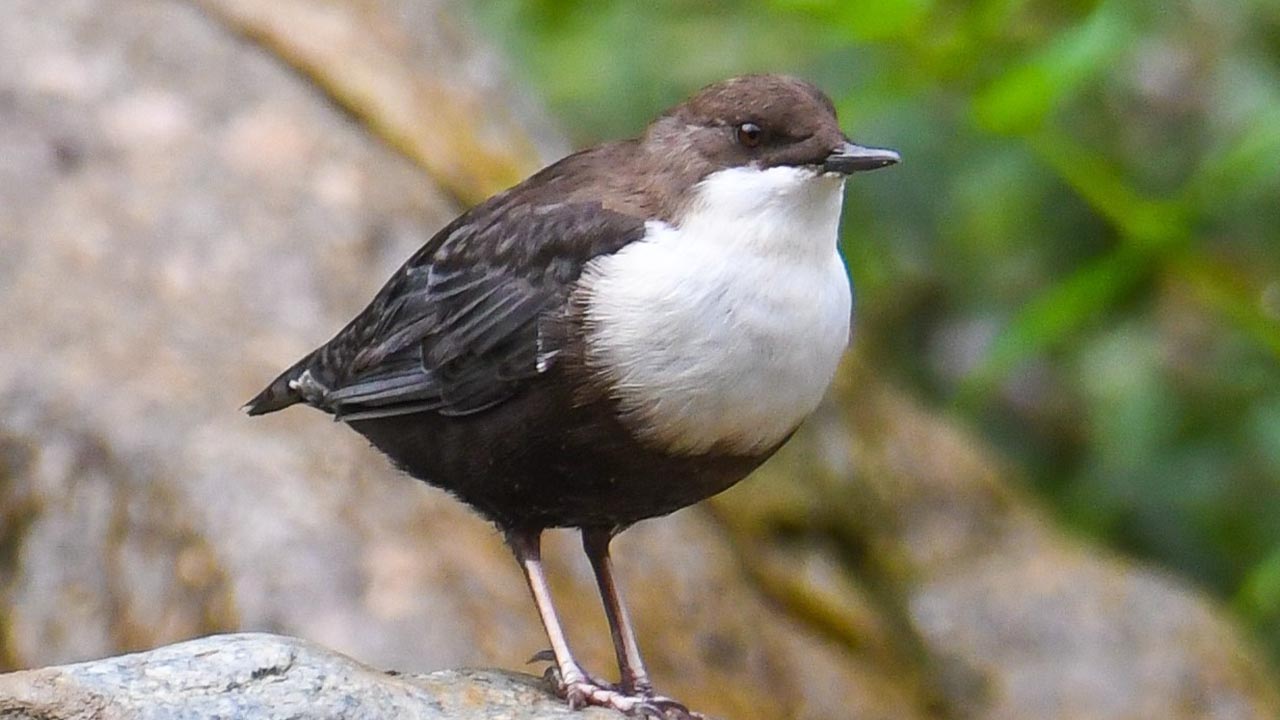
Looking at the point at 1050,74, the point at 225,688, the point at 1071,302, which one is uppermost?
the point at 1050,74

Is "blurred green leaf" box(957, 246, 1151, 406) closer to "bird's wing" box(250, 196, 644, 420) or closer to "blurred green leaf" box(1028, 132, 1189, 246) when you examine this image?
"blurred green leaf" box(1028, 132, 1189, 246)

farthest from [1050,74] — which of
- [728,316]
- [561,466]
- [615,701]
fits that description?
[615,701]

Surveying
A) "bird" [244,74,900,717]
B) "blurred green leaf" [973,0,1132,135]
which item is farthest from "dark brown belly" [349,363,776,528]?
"blurred green leaf" [973,0,1132,135]

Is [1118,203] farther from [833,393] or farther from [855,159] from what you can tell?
[855,159]

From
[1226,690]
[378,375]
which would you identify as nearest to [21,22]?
[378,375]

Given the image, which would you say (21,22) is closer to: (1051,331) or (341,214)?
(341,214)

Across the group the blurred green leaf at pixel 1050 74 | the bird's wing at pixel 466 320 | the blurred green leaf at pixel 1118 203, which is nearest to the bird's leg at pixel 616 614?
the bird's wing at pixel 466 320

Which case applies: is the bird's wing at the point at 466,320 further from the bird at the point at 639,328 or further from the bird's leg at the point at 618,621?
the bird's leg at the point at 618,621
